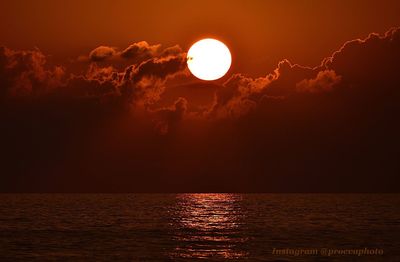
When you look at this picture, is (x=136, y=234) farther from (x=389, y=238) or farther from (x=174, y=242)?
(x=389, y=238)

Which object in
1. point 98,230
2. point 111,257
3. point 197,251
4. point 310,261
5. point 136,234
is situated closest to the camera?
point 310,261

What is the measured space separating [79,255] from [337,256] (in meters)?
24.5

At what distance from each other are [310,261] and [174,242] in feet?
81.4

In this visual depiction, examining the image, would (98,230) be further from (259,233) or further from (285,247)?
(285,247)

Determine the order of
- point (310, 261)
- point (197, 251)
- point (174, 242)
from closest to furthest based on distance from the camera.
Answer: point (310, 261) < point (197, 251) < point (174, 242)

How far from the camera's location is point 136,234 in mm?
92500

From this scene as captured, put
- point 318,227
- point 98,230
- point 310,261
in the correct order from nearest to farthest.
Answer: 1. point 310,261
2. point 98,230
3. point 318,227

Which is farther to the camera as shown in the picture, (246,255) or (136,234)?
(136,234)

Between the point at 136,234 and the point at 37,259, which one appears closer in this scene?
the point at 37,259

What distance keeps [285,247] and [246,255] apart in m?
9.00

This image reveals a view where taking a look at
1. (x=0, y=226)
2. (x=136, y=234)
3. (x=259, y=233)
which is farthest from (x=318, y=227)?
(x=0, y=226)

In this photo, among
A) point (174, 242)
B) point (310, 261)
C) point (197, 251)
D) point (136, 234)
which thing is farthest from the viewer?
Result: point (136, 234)

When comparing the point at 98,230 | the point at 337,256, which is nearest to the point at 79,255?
the point at 337,256

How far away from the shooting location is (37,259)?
62344 mm
